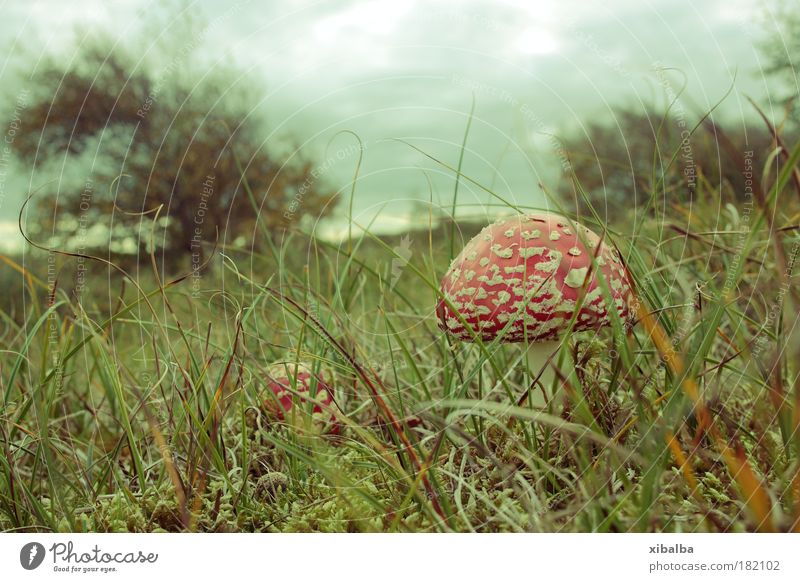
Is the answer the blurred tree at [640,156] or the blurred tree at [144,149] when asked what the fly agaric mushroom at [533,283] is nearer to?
the blurred tree at [640,156]

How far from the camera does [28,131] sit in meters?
2.55

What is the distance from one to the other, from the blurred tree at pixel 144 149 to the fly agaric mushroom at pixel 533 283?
32.9 inches

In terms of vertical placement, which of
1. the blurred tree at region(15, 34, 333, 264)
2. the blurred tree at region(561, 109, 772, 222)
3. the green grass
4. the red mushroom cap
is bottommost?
the green grass

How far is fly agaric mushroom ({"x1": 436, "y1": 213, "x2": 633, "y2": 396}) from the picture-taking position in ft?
4.45

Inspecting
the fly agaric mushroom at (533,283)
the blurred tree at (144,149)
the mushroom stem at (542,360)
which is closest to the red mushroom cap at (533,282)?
the fly agaric mushroom at (533,283)

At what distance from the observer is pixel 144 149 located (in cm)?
251

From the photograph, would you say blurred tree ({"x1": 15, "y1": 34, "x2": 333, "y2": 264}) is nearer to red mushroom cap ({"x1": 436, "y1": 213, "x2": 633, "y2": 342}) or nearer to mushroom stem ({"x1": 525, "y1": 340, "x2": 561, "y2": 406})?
red mushroom cap ({"x1": 436, "y1": 213, "x2": 633, "y2": 342})

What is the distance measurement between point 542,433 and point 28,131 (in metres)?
2.55

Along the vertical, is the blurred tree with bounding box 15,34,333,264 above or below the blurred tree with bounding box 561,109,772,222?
above

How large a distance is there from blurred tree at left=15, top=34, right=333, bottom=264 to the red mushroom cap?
0.83 meters

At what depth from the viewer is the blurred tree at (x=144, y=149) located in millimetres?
2158

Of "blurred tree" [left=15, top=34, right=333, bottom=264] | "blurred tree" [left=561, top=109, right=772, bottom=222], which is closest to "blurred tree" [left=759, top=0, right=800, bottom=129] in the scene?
"blurred tree" [left=561, top=109, right=772, bottom=222]
